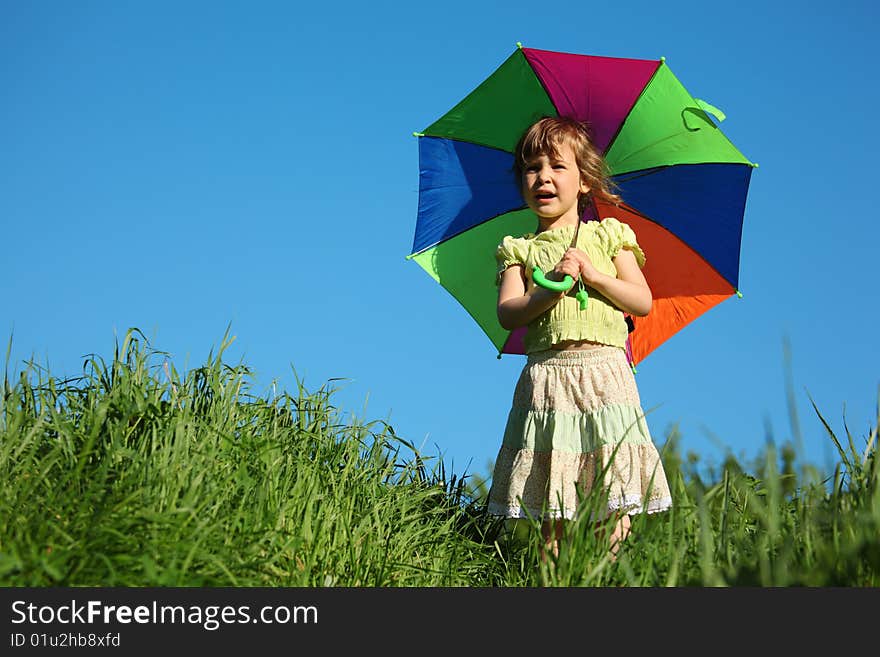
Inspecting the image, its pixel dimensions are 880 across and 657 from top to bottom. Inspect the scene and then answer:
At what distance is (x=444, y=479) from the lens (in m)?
4.49

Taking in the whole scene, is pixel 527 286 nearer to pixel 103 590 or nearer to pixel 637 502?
pixel 637 502

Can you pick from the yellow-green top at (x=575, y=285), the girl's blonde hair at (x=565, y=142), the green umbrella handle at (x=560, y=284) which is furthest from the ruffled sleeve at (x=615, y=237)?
the green umbrella handle at (x=560, y=284)

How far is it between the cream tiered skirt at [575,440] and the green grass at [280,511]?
16cm

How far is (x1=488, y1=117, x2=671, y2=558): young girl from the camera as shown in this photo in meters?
3.69

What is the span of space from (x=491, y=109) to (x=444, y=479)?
193 centimetres

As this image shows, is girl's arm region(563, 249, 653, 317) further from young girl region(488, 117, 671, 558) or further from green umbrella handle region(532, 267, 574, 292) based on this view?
green umbrella handle region(532, 267, 574, 292)

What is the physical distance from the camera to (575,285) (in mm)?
3818

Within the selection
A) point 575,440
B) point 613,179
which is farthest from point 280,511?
point 613,179

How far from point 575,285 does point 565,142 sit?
0.69 m

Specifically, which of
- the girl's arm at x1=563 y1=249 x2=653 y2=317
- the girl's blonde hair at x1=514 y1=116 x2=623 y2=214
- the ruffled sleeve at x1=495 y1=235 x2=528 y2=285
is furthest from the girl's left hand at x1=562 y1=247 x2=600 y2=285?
the girl's blonde hair at x1=514 y1=116 x2=623 y2=214

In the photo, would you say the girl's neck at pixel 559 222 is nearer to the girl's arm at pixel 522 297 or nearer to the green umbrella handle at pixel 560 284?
the girl's arm at pixel 522 297

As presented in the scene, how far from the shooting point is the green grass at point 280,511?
88.0 inches

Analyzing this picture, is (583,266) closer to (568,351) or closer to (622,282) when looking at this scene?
(622,282)

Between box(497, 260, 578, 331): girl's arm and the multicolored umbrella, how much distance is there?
0.71 m
